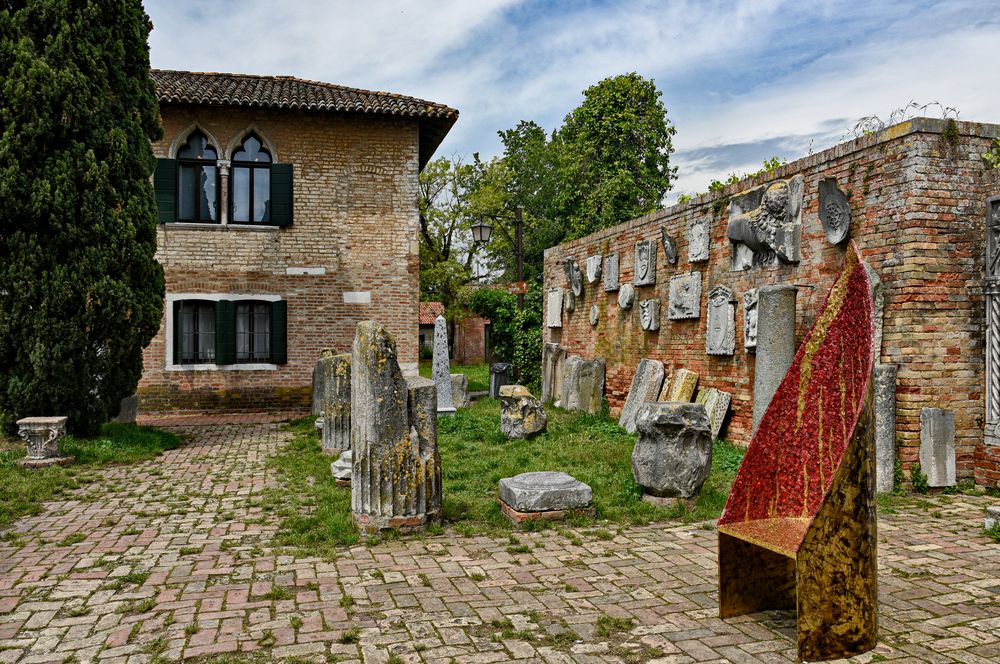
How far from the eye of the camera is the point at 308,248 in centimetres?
1551

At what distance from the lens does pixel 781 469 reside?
178 inches

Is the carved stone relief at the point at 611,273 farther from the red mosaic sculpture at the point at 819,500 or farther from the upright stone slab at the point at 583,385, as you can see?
the red mosaic sculpture at the point at 819,500

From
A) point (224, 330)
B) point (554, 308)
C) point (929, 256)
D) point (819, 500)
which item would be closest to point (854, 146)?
point (929, 256)

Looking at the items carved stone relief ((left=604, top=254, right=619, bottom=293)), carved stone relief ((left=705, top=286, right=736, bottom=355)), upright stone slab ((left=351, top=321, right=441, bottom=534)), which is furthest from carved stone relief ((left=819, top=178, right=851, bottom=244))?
carved stone relief ((left=604, top=254, right=619, bottom=293))

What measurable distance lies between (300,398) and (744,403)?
9.75m

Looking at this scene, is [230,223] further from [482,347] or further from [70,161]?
[482,347]

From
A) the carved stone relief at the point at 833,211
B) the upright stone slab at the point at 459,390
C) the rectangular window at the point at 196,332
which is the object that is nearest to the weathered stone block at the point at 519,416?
the upright stone slab at the point at 459,390

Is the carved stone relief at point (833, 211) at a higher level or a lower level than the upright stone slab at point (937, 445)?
higher

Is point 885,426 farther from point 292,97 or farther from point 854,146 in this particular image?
point 292,97

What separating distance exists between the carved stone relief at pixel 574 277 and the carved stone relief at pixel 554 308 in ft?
2.37

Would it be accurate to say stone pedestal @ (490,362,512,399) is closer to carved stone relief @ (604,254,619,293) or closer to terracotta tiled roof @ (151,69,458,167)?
carved stone relief @ (604,254,619,293)

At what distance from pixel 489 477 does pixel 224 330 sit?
9.28m

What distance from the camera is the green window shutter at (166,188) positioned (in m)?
14.9

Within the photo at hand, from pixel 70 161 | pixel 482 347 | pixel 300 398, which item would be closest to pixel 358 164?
pixel 300 398
